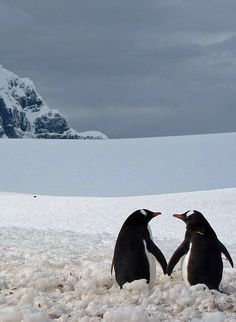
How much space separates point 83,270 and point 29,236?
5.96 metres

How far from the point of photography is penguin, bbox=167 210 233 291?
475 cm

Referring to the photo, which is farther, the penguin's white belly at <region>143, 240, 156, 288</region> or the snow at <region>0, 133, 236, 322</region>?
the penguin's white belly at <region>143, 240, 156, 288</region>

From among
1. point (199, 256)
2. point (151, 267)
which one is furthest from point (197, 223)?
point (151, 267)

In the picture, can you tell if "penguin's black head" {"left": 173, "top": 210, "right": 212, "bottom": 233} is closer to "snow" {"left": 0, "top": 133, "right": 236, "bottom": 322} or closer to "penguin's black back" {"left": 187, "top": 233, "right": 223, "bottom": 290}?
"penguin's black back" {"left": 187, "top": 233, "right": 223, "bottom": 290}

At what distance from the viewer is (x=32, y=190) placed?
30.5 metres

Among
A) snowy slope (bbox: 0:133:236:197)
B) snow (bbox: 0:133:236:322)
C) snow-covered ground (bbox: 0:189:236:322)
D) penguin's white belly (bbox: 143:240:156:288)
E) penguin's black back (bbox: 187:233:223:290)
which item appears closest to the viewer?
snow-covered ground (bbox: 0:189:236:322)

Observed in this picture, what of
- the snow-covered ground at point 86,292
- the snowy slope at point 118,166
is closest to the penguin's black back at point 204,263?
the snow-covered ground at point 86,292

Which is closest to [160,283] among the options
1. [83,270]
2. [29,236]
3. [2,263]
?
[83,270]

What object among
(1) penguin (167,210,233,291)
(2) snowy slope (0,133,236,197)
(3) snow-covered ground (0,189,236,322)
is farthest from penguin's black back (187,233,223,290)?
(2) snowy slope (0,133,236,197)

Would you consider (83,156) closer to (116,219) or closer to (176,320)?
(116,219)

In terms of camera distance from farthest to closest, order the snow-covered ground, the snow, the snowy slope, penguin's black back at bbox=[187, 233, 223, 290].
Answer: the snowy slope
penguin's black back at bbox=[187, 233, 223, 290]
the snow
the snow-covered ground

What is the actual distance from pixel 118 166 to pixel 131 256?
3155 cm

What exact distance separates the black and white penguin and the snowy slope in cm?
2400

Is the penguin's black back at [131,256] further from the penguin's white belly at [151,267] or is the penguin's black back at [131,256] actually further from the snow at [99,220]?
the snow at [99,220]
